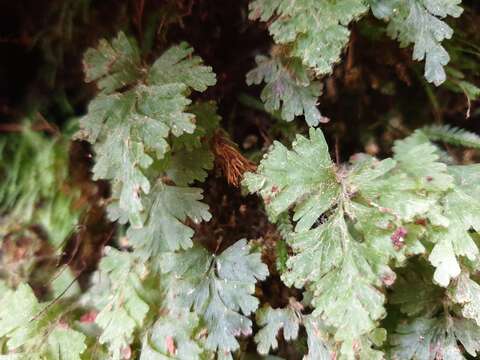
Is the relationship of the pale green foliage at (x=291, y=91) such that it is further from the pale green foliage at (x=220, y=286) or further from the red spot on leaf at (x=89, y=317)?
the red spot on leaf at (x=89, y=317)

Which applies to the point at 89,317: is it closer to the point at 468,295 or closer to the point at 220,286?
the point at 220,286

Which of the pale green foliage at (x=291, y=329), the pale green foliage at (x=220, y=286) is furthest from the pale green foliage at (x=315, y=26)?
→ the pale green foliage at (x=291, y=329)

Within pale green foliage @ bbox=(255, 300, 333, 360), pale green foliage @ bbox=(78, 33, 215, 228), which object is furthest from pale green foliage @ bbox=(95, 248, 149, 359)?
pale green foliage @ bbox=(255, 300, 333, 360)

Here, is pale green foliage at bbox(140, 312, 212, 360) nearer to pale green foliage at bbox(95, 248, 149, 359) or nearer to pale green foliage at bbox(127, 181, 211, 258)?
pale green foliage at bbox(95, 248, 149, 359)

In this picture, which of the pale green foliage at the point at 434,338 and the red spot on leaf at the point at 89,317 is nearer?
the pale green foliage at the point at 434,338

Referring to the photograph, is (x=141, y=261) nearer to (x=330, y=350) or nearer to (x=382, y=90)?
(x=330, y=350)

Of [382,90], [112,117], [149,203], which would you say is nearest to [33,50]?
[112,117]
